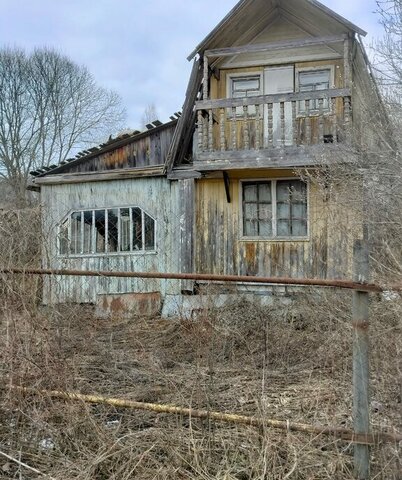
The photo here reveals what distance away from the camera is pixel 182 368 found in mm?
5688

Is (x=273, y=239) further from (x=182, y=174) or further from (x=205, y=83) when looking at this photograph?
(x=205, y=83)

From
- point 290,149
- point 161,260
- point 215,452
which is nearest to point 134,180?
point 161,260

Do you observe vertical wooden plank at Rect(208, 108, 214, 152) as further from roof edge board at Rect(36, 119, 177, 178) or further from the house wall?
roof edge board at Rect(36, 119, 177, 178)

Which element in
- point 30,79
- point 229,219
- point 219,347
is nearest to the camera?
point 219,347

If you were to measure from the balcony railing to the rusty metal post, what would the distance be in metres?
6.58

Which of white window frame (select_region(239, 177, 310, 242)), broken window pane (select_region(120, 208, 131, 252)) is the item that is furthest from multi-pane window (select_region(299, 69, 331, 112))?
broken window pane (select_region(120, 208, 131, 252))

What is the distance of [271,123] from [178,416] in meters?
7.12

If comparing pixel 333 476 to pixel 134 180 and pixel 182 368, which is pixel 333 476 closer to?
pixel 182 368

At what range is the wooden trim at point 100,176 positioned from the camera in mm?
11344

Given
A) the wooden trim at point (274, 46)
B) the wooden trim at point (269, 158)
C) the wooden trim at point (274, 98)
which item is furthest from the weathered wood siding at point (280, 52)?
the wooden trim at point (269, 158)

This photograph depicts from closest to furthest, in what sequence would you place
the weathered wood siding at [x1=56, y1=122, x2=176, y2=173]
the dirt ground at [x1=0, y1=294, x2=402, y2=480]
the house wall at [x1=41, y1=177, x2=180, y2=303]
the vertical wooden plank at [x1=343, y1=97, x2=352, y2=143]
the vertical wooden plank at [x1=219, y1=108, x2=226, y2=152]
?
the dirt ground at [x1=0, y1=294, x2=402, y2=480]
the vertical wooden plank at [x1=343, y1=97, x2=352, y2=143]
the vertical wooden plank at [x1=219, y1=108, x2=226, y2=152]
the house wall at [x1=41, y1=177, x2=180, y2=303]
the weathered wood siding at [x1=56, y1=122, x2=176, y2=173]

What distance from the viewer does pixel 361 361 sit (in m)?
2.82

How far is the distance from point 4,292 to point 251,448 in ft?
8.11

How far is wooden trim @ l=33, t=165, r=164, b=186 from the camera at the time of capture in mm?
11344
